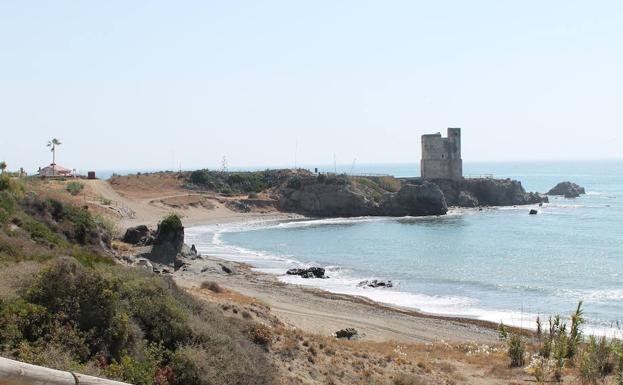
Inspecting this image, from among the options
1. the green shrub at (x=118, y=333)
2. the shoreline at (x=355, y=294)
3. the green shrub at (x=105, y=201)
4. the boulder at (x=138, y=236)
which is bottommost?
the shoreline at (x=355, y=294)

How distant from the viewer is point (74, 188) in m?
75.9

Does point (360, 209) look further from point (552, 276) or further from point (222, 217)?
point (552, 276)

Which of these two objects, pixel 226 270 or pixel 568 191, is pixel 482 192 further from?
pixel 226 270

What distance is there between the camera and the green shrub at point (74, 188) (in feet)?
245

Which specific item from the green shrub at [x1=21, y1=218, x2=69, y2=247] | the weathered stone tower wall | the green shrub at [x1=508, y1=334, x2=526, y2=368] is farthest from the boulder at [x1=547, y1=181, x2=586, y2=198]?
the green shrub at [x1=21, y1=218, x2=69, y2=247]

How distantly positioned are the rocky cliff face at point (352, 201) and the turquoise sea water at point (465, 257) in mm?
3942

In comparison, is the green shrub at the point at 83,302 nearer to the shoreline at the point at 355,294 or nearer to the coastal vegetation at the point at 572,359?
the coastal vegetation at the point at 572,359

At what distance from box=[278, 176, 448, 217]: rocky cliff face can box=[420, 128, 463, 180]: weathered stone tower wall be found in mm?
15421

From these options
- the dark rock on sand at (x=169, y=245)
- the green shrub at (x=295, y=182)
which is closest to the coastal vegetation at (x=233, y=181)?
the green shrub at (x=295, y=182)

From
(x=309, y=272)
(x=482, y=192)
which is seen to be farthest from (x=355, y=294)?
(x=482, y=192)

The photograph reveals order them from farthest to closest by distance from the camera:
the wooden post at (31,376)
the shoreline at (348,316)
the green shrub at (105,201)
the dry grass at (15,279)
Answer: the green shrub at (105,201), the shoreline at (348,316), the dry grass at (15,279), the wooden post at (31,376)

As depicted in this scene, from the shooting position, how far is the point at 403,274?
45.6m

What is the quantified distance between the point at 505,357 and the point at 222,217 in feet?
227

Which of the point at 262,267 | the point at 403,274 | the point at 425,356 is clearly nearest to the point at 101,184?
the point at 262,267
